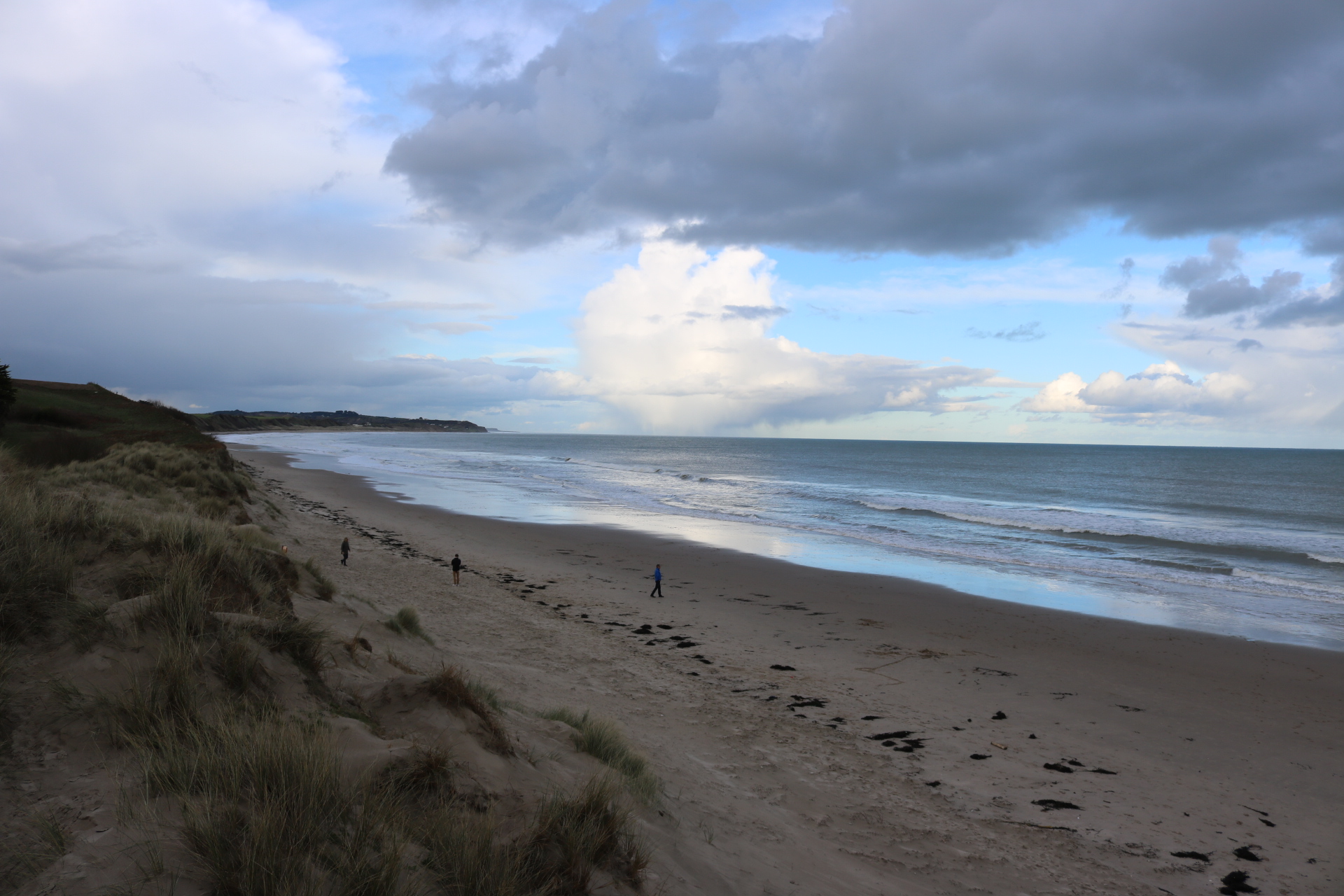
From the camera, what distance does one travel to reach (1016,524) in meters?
35.3

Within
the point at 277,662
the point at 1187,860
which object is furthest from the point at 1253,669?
the point at 277,662

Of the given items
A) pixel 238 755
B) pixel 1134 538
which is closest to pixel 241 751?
pixel 238 755

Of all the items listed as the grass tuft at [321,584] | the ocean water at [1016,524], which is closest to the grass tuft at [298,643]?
the grass tuft at [321,584]

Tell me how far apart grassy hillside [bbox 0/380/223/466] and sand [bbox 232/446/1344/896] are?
12.6 m

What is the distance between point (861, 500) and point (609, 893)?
43997mm

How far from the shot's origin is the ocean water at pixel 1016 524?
773 inches

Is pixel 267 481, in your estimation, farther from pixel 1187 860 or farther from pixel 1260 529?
pixel 1260 529

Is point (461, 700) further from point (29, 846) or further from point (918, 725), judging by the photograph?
point (918, 725)

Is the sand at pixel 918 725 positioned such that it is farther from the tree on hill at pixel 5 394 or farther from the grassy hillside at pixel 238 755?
the tree on hill at pixel 5 394

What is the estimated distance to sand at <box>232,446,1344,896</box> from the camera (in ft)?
19.9

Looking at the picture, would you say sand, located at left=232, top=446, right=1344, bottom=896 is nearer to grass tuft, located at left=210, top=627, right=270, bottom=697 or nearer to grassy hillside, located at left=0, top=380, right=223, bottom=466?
grass tuft, located at left=210, top=627, right=270, bottom=697

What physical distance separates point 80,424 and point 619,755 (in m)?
36.5

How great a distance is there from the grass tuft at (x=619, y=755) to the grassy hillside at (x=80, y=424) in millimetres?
19859

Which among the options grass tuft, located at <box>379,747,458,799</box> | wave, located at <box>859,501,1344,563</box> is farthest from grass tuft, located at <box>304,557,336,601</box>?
wave, located at <box>859,501,1344,563</box>
